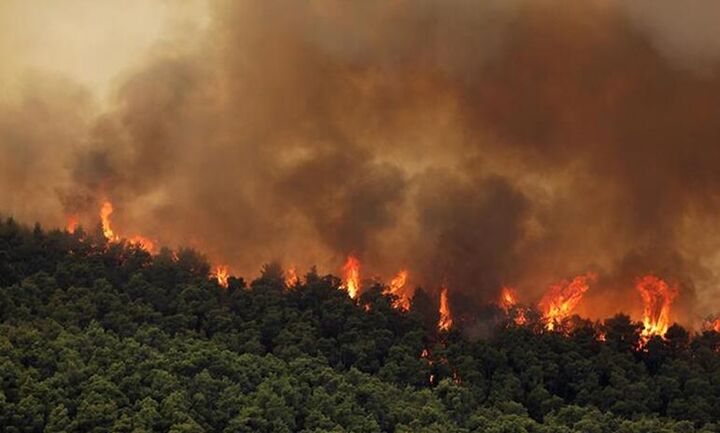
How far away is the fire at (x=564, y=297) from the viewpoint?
62781mm

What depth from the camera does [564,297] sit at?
64562mm

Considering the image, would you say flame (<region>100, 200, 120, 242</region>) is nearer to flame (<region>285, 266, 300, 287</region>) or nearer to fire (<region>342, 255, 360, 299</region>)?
flame (<region>285, 266, 300, 287</region>)

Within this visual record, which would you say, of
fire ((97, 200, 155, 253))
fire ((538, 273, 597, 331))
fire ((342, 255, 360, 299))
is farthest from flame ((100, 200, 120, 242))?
fire ((538, 273, 597, 331))

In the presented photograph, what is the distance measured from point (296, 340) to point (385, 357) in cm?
404

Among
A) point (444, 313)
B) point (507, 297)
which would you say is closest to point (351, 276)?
point (444, 313)

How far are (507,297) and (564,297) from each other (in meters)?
3.01

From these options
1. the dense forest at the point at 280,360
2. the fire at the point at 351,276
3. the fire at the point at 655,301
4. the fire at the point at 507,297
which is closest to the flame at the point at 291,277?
the dense forest at the point at 280,360

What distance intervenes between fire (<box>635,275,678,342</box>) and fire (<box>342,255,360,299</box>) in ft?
49.1

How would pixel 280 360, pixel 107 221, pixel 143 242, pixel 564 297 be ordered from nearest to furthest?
pixel 280 360, pixel 564 297, pixel 143 242, pixel 107 221

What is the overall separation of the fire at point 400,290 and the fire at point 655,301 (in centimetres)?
1187

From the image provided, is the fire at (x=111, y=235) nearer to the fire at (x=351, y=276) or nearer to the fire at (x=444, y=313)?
the fire at (x=351, y=276)

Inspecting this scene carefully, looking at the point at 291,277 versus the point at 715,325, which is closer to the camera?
the point at 715,325

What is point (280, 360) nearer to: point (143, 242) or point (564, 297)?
point (143, 242)

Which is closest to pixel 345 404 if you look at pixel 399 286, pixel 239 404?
pixel 239 404
